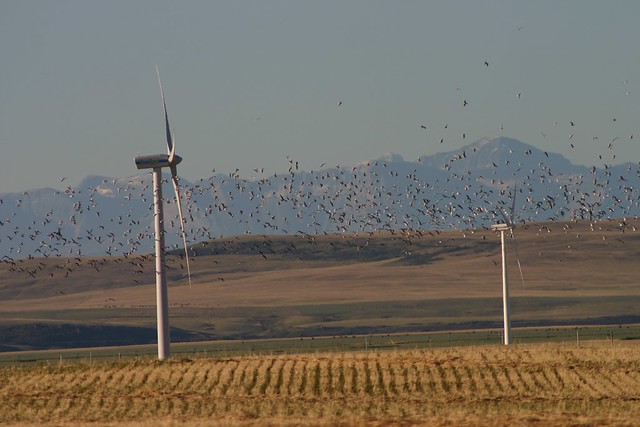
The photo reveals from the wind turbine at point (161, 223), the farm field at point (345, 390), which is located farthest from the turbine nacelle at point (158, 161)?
the farm field at point (345, 390)

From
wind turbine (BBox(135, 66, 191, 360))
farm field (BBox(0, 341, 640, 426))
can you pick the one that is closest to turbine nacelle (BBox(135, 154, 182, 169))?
wind turbine (BBox(135, 66, 191, 360))

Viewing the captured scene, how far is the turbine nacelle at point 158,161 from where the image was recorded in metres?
95.1

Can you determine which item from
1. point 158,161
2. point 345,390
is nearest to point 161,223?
point 158,161

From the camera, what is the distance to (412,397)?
69.4 m

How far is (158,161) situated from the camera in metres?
95.2

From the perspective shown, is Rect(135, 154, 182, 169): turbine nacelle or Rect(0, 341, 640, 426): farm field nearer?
Rect(0, 341, 640, 426): farm field

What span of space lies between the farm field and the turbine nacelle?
1416 centimetres

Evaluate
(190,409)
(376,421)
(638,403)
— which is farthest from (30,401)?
(638,403)

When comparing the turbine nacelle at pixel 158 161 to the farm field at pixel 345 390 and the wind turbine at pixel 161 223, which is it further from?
the farm field at pixel 345 390

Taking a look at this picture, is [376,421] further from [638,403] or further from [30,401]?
[30,401]

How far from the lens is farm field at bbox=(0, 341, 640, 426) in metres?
→ 59.3

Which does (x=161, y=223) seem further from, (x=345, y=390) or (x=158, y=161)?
(x=345, y=390)

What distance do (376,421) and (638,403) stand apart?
48.3 feet

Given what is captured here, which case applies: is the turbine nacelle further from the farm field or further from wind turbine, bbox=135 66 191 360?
the farm field
